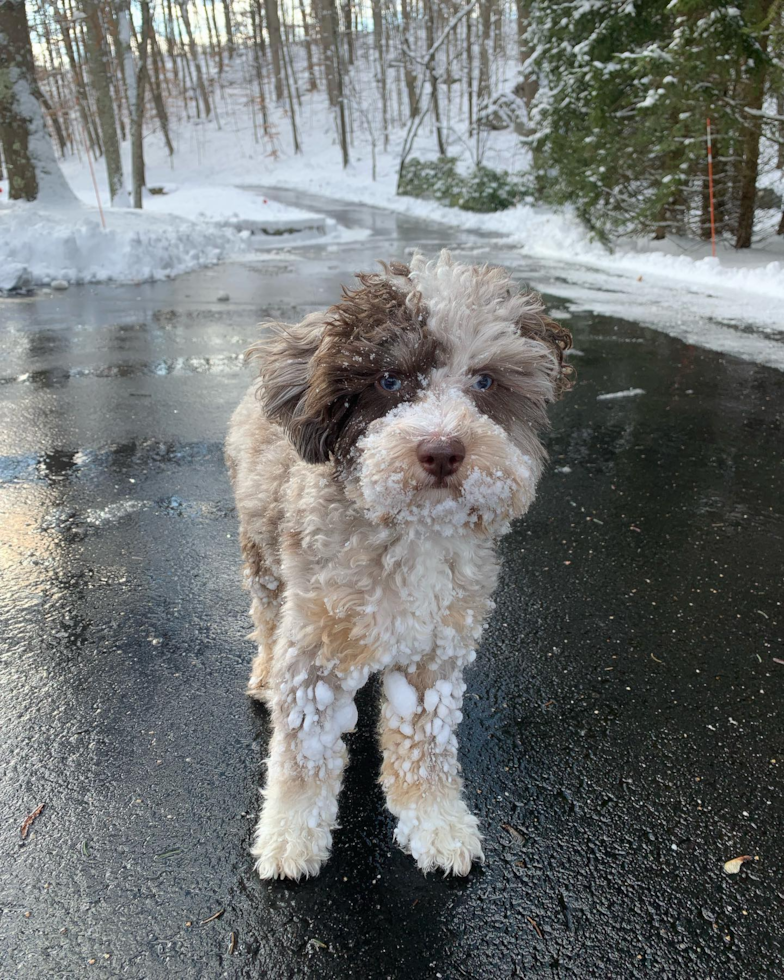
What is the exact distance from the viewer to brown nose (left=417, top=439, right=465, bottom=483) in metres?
1.86

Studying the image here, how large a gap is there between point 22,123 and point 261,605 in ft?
56.8

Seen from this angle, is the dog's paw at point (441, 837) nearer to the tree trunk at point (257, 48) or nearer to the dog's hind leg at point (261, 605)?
the dog's hind leg at point (261, 605)

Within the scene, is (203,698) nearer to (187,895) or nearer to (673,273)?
(187,895)

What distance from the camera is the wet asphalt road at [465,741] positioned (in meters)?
2.00

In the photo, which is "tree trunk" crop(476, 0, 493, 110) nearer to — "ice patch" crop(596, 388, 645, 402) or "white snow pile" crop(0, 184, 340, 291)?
"white snow pile" crop(0, 184, 340, 291)

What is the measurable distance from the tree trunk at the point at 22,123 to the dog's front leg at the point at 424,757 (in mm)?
17715

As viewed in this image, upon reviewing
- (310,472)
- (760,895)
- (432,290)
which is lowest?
(760,895)

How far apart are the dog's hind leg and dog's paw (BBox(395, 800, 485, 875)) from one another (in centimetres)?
92

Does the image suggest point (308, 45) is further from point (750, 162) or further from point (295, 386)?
point (295, 386)

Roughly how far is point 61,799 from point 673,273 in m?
13.4

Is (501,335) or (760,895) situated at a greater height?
(501,335)

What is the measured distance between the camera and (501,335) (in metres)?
2.10

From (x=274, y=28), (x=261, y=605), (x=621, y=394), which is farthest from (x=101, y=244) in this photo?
(x=274, y=28)

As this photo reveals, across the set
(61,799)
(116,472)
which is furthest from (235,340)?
(61,799)
